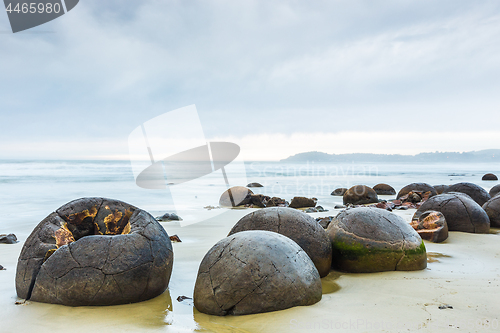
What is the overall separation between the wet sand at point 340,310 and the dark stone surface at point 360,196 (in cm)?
952

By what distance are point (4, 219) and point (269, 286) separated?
1077 cm

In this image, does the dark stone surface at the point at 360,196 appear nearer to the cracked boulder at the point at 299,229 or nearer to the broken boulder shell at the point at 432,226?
the broken boulder shell at the point at 432,226

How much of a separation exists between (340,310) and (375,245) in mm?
1636

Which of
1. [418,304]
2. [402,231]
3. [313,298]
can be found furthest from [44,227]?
[402,231]

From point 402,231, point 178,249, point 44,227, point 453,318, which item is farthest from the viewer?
point 178,249

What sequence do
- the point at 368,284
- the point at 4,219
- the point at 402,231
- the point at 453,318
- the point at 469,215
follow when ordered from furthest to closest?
1. the point at 4,219
2. the point at 469,215
3. the point at 402,231
4. the point at 368,284
5. the point at 453,318

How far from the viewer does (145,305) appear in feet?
11.7

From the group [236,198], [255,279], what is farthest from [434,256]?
[236,198]

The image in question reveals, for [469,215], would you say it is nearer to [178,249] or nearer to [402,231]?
[402,231]

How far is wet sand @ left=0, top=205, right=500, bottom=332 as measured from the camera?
9.78ft

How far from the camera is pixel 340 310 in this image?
130 inches

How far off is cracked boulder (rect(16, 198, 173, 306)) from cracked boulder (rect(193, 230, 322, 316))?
608mm

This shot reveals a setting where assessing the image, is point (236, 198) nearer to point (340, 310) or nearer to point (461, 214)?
point (461, 214)

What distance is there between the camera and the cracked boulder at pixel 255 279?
319 centimetres
